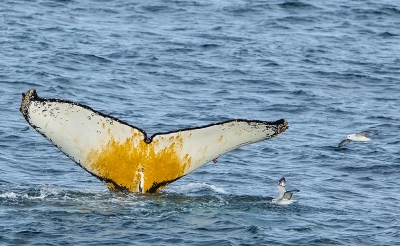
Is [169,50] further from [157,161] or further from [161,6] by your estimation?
[157,161]

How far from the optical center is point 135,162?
1191cm

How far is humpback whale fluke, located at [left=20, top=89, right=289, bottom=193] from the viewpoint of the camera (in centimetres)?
1126

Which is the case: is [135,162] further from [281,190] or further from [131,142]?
[281,190]

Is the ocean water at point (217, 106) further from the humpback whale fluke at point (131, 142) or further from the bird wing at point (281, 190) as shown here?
the humpback whale fluke at point (131, 142)

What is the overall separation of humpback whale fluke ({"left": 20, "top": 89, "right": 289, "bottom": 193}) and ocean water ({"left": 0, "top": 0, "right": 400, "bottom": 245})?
48cm

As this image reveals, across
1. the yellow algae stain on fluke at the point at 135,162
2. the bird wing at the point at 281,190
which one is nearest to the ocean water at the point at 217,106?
the bird wing at the point at 281,190

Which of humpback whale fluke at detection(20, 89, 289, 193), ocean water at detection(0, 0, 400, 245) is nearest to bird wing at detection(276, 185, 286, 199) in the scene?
ocean water at detection(0, 0, 400, 245)

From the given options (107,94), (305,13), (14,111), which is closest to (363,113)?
(107,94)

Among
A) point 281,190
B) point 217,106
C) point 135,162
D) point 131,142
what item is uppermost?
point 131,142

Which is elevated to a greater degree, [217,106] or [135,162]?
[135,162]

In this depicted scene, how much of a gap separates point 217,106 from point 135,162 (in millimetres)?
10378

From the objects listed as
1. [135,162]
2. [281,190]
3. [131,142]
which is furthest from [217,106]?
[131,142]

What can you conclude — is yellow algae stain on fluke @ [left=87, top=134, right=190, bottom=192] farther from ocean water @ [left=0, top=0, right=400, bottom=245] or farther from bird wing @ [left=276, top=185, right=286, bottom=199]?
bird wing @ [left=276, top=185, right=286, bottom=199]

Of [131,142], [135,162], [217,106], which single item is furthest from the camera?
[217,106]
